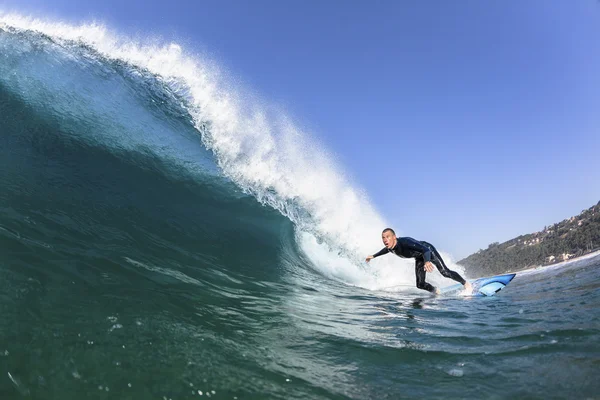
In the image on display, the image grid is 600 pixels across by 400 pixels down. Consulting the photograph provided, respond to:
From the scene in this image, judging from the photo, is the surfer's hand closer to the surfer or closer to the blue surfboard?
the surfer

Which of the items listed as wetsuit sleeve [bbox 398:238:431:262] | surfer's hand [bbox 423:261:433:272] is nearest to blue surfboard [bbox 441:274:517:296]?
surfer's hand [bbox 423:261:433:272]

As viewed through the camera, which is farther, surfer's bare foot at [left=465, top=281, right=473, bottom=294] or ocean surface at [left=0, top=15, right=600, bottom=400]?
surfer's bare foot at [left=465, top=281, right=473, bottom=294]

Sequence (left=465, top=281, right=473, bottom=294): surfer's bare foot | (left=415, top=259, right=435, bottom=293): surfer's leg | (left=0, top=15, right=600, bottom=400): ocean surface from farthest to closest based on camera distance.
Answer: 1. (left=415, top=259, right=435, bottom=293): surfer's leg
2. (left=465, top=281, right=473, bottom=294): surfer's bare foot
3. (left=0, top=15, right=600, bottom=400): ocean surface

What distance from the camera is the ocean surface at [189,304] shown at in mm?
2791

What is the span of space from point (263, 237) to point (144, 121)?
794 cm

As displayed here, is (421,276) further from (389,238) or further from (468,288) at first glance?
(389,238)

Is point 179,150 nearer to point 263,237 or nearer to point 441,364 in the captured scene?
point 263,237

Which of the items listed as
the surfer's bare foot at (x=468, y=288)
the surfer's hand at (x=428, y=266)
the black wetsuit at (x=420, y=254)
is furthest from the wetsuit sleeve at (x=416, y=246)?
the surfer's bare foot at (x=468, y=288)

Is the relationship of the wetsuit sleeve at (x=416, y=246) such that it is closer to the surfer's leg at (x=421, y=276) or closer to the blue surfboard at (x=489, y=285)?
the surfer's leg at (x=421, y=276)

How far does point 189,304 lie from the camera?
4652mm

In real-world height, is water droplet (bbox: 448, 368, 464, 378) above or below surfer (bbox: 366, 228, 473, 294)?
below

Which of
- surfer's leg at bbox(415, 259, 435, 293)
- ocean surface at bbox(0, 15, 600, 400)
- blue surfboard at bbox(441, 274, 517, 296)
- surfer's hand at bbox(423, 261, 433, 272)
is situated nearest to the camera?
ocean surface at bbox(0, 15, 600, 400)

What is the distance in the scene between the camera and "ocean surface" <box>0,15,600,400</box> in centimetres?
279

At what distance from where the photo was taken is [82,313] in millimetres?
3535
